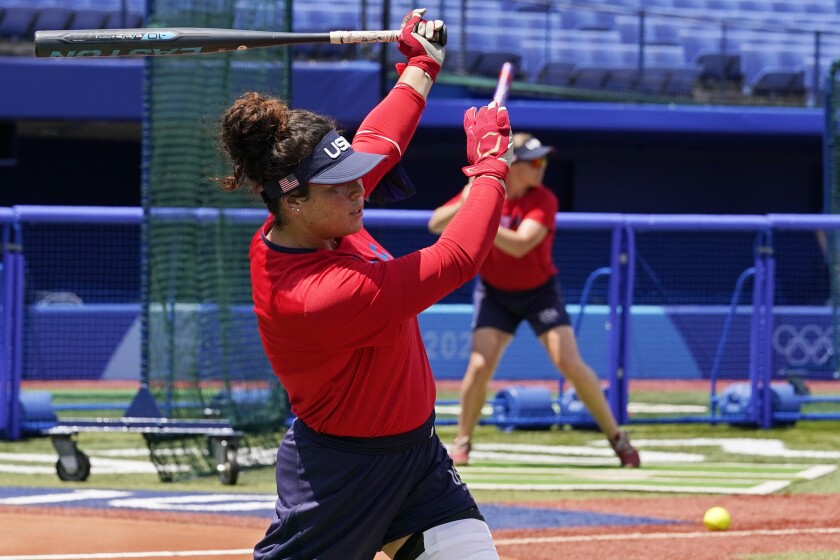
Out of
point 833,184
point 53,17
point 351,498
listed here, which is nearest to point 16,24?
point 53,17

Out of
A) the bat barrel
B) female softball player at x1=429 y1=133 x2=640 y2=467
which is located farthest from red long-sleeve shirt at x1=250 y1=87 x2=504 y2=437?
female softball player at x1=429 y1=133 x2=640 y2=467

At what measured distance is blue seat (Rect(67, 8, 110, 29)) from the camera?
15367 millimetres

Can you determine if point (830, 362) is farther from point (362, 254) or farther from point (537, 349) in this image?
point (362, 254)

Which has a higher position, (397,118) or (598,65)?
(397,118)

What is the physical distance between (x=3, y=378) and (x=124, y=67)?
569 centimetres

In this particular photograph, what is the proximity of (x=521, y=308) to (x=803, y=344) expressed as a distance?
4986 mm

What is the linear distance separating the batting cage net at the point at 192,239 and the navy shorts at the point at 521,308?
151 cm

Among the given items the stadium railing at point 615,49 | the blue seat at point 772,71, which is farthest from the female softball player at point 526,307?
the blue seat at point 772,71

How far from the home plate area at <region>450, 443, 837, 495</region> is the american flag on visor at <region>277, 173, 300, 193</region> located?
454 centimetres

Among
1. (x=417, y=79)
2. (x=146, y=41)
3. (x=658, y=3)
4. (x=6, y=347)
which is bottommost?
(x=6, y=347)

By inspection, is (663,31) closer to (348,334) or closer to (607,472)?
(607,472)

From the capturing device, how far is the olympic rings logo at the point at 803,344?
12.3 m

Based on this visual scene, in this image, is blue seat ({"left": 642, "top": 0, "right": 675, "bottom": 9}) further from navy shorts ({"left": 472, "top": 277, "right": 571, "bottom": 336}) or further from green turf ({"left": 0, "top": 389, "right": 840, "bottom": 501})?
navy shorts ({"left": 472, "top": 277, "right": 571, "bottom": 336})

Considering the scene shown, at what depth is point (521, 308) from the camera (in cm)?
827
